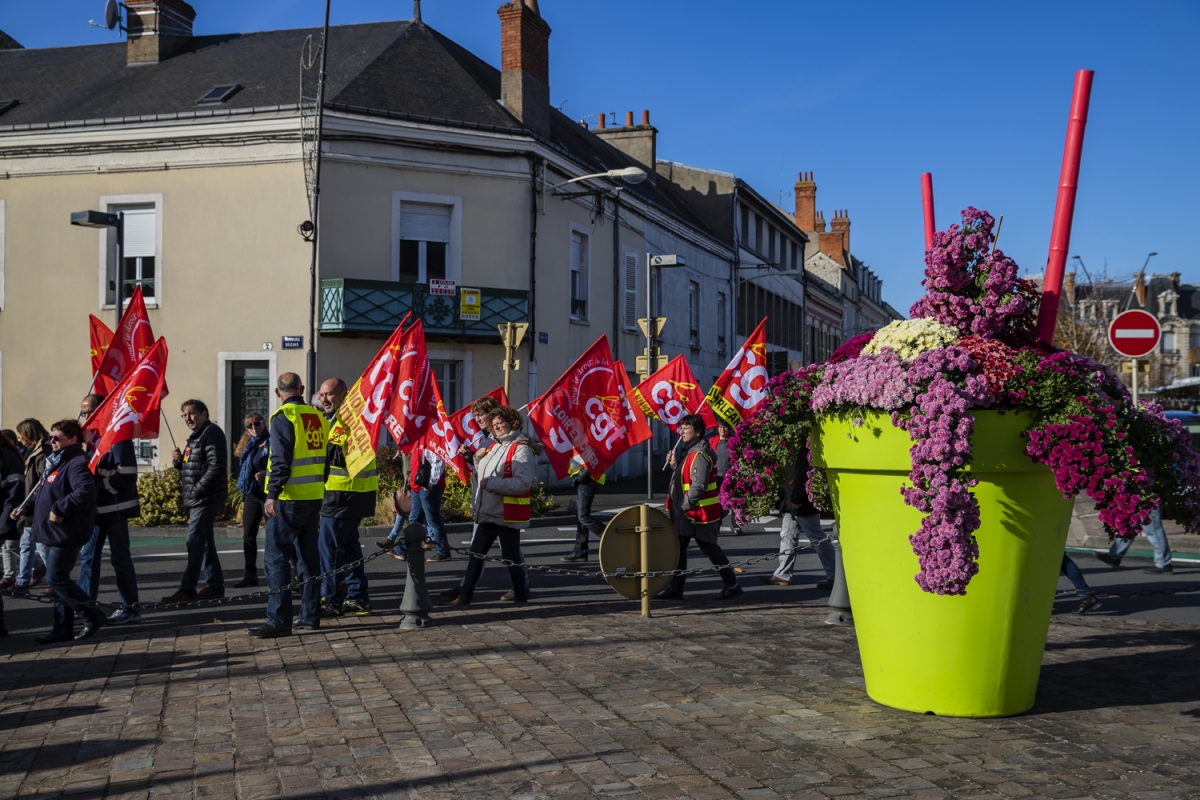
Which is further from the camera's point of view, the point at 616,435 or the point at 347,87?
the point at 347,87

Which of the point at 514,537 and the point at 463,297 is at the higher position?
the point at 463,297

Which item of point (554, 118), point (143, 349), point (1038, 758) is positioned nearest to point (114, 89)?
point (554, 118)

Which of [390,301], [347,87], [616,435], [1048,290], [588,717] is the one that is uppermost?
[347,87]

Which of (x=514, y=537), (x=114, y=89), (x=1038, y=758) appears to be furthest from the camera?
(x=114, y=89)

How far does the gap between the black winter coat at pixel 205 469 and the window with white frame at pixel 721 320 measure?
91.6 ft

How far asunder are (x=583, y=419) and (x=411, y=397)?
2764 millimetres

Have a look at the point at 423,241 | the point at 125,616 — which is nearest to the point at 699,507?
the point at 125,616

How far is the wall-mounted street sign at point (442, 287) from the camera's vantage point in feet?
70.7

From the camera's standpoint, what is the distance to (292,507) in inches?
295

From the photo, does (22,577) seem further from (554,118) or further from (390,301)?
(554,118)

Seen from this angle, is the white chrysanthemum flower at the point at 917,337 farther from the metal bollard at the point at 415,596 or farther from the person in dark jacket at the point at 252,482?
the person in dark jacket at the point at 252,482

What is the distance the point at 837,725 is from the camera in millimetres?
5055

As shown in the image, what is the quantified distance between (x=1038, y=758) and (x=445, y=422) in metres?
8.53

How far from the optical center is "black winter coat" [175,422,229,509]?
9180 millimetres
